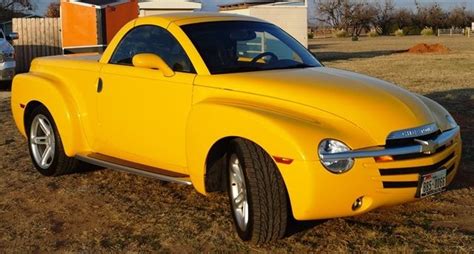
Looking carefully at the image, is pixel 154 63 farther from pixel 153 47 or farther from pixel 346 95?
pixel 346 95

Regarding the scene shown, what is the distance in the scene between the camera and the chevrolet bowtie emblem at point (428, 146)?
169 inches

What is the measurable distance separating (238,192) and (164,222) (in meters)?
0.77

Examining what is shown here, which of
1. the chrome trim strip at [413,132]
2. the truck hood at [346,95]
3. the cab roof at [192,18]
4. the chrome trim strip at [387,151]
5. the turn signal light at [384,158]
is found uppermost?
the cab roof at [192,18]

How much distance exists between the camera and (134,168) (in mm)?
5367

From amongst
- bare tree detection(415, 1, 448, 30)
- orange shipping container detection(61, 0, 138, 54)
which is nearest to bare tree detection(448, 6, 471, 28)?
bare tree detection(415, 1, 448, 30)

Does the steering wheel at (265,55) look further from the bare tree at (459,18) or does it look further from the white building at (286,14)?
the bare tree at (459,18)

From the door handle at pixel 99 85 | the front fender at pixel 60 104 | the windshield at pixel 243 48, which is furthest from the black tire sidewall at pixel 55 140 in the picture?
the windshield at pixel 243 48

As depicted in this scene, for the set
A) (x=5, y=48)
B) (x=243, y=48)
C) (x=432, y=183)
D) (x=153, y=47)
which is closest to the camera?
(x=432, y=183)

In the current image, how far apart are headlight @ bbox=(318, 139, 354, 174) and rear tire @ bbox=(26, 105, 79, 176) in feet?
10.4

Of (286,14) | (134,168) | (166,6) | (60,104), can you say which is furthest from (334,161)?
(286,14)

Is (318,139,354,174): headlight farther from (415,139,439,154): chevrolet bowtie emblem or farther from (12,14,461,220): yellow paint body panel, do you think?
(415,139,439,154): chevrolet bowtie emblem

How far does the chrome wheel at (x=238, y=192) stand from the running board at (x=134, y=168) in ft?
1.37

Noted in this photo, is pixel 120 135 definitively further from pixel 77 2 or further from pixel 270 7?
pixel 270 7

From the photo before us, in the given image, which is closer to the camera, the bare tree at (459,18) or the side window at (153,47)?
the side window at (153,47)
